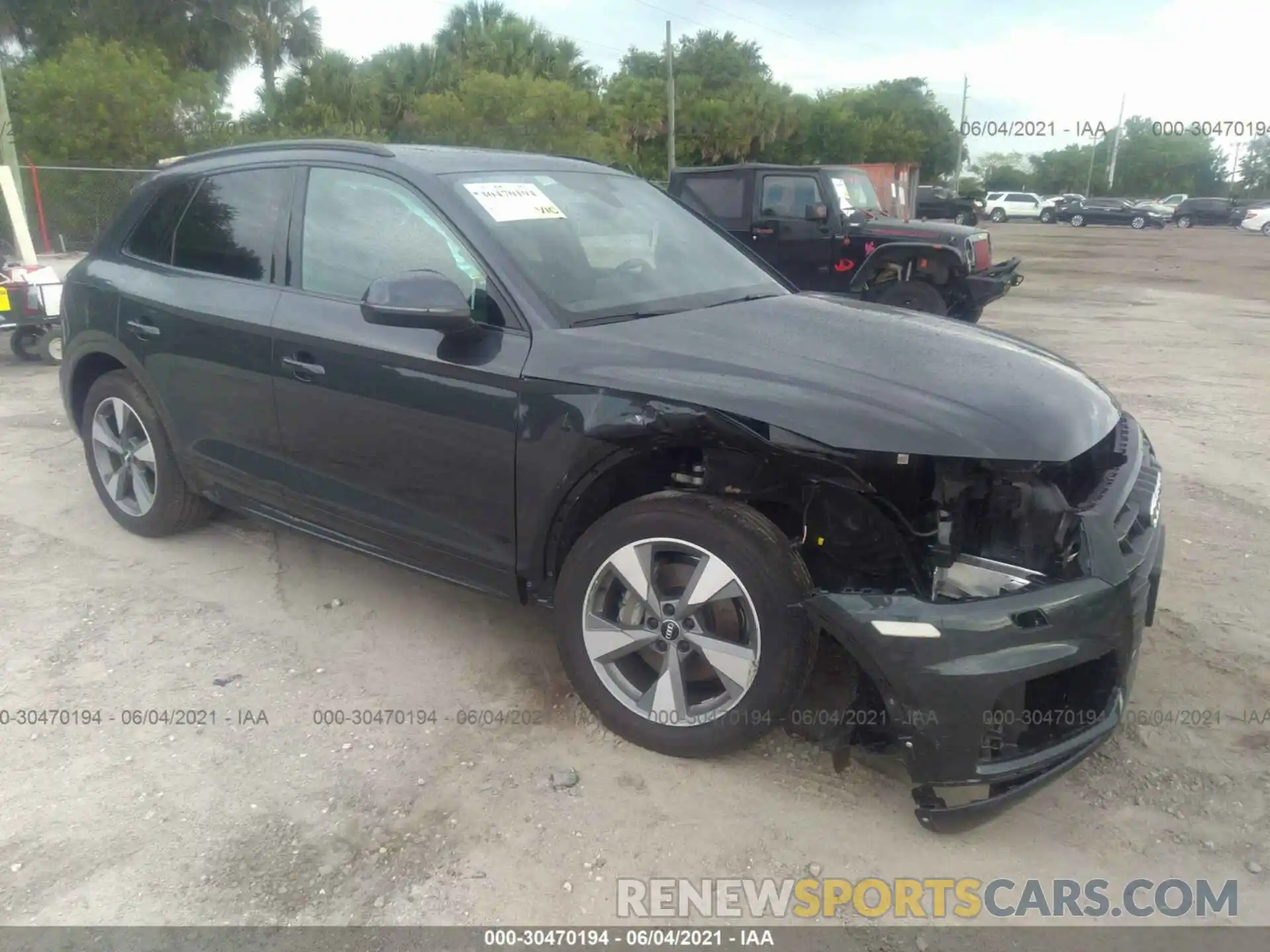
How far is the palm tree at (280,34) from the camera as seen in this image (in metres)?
34.6

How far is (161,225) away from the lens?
428 cm

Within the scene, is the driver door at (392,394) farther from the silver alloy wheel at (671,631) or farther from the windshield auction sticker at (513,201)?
the silver alloy wheel at (671,631)

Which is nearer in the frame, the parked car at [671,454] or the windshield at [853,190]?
the parked car at [671,454]

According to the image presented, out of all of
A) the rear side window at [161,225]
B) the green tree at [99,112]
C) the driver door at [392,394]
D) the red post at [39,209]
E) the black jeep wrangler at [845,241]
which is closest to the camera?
the driver door at [392,394]

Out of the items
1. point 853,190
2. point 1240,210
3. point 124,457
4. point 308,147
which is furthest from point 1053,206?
point 124,457

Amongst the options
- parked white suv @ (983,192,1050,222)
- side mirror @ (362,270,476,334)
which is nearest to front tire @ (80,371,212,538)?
side mirror @ (362,270,476,334)

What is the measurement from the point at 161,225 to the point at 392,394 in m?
1.84

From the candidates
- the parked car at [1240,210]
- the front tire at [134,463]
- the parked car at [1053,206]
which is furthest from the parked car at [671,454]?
the parked car at [1053,206]

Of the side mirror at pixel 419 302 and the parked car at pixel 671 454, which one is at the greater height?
the side mirror at pixel 419 302

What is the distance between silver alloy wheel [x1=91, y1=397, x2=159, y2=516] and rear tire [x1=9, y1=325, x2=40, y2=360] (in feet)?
17.4

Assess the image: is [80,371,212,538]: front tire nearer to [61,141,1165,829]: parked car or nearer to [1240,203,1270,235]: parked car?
[61,141,1165,829]: parked car

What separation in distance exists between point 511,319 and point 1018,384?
1.54m

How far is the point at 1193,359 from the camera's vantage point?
30.8ft

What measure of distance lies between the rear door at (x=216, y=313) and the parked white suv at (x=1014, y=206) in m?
50.0
